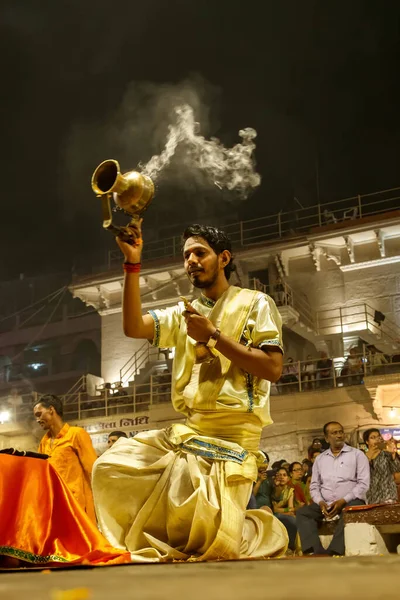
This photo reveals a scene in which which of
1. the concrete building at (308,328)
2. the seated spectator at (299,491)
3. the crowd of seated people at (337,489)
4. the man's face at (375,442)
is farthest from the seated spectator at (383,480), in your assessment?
the concrete building at (308,328)

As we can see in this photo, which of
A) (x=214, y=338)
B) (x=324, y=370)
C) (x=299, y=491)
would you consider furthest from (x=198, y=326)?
(x=324, y=370)

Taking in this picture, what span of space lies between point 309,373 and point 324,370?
0.50 meters

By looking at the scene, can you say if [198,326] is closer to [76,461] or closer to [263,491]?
[76,461]

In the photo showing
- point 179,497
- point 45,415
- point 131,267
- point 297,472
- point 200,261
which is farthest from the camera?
point 297,472

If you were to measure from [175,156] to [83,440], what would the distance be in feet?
68.1

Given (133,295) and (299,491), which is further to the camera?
(299,491)

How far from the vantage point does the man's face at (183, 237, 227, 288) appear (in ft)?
15.2

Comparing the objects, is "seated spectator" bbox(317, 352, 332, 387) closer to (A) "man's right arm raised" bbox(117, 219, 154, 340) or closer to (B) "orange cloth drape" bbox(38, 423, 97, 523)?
(B) "orange cloth drape" bbox(38, 423, 97, 523)

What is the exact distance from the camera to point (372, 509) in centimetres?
595

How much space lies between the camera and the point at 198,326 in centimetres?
409

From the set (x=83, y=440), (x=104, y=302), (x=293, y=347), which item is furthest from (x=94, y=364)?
(x=83, y=440)

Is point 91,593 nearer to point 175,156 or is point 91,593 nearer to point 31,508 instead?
point 31,508

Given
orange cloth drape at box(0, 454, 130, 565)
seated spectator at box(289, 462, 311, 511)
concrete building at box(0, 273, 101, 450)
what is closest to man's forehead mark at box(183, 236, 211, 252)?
orange cloth drape at box(0, 454, 130, 565)

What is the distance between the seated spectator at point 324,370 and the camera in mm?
19984
